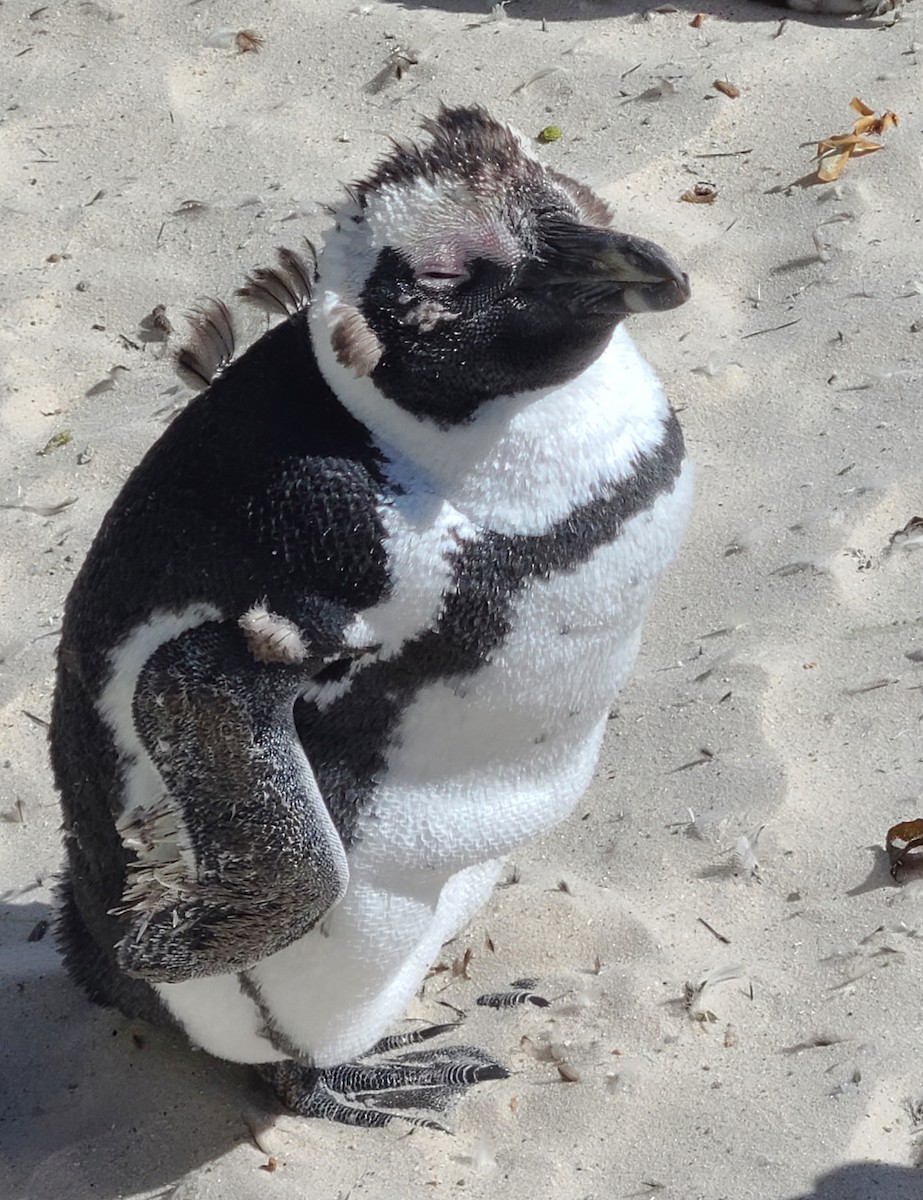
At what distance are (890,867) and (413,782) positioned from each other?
2.18ft

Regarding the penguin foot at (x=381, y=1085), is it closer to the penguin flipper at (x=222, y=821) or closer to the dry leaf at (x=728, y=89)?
the penguin flipper at (x=222, y=821)

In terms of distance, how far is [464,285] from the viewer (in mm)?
1329

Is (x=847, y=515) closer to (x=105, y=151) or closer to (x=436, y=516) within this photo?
(x=436, y=516)

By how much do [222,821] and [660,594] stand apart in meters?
1.04

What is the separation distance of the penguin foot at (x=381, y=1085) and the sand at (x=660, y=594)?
0.08 feet

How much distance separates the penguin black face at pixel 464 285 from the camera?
1.32 metres

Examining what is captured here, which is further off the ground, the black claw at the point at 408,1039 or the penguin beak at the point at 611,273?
the penguin beak at the point at 611,273

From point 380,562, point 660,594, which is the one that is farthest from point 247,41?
point 380,562

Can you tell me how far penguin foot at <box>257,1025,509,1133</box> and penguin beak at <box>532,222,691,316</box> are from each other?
0.82m

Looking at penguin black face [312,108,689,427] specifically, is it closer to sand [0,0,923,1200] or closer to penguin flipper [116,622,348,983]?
penguin flipper [116,622,348,983]

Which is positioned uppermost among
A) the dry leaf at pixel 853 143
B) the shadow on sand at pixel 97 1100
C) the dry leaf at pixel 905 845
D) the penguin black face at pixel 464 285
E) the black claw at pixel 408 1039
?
the penguin black face at pixel 464 285

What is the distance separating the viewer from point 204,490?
142 centimetres

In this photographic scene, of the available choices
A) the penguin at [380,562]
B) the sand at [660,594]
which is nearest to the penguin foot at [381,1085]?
the sand at [660,594]

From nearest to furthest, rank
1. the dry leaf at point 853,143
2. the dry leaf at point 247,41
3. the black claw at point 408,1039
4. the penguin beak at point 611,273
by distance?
the penguin beak at point 611,273 < the black claw at point 408,1039 < the dry leaf at point 853,143 < the dry leaf at point 247,41
